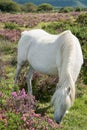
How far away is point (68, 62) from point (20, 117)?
2.52 metres

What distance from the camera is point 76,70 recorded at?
29.7 feet

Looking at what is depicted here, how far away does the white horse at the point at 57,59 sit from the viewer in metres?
7.86

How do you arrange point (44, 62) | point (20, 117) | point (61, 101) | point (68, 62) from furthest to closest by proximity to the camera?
point (44, 62) → point (68, 62) → point (61, 101) → point (20, 117)

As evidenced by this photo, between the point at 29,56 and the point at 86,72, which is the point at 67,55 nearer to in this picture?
the point at 29,56

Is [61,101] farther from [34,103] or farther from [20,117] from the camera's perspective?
[20,117]

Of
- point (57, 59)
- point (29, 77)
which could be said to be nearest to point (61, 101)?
point (57, 59)

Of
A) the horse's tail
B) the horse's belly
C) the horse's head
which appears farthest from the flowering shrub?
the horse's belly

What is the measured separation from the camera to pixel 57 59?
9.38 meters

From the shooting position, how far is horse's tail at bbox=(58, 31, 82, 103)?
8.09 meters

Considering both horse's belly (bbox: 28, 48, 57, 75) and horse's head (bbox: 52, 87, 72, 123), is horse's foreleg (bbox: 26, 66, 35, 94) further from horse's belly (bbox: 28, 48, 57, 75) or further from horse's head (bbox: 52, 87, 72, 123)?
horse's head (bbox: 52, 87, 72, 123)

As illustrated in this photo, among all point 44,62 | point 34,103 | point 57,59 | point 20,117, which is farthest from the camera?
point 44,62

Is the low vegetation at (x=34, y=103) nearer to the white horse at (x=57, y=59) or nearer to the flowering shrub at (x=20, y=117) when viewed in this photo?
the flowering shrub at (x=20, y=117)

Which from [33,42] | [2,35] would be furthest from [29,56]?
[2,35]

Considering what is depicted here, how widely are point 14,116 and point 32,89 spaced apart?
15.6ft
